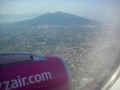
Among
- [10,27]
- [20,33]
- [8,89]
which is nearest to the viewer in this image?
[8,89]

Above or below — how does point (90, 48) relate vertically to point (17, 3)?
below

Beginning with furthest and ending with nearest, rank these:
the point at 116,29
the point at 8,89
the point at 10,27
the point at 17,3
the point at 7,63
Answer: the point at 116,29 → the point at 10,27 → the point at 17,3 → the point at 7,63 → the point at 8,89

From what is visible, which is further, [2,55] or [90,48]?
[90,48]

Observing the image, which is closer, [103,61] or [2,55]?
Answer: [2,55]

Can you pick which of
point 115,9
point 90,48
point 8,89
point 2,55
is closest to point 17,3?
point 90,48

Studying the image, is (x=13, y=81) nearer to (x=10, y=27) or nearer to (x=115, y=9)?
(x=10, y=27)

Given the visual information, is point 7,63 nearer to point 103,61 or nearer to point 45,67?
point 45,67

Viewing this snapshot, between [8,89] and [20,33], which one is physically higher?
[8,89]

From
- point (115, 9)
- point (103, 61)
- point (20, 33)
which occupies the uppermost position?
point (115, 9)

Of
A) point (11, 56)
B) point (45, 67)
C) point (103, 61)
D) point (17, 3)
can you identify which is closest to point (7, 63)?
point (11, 56)
